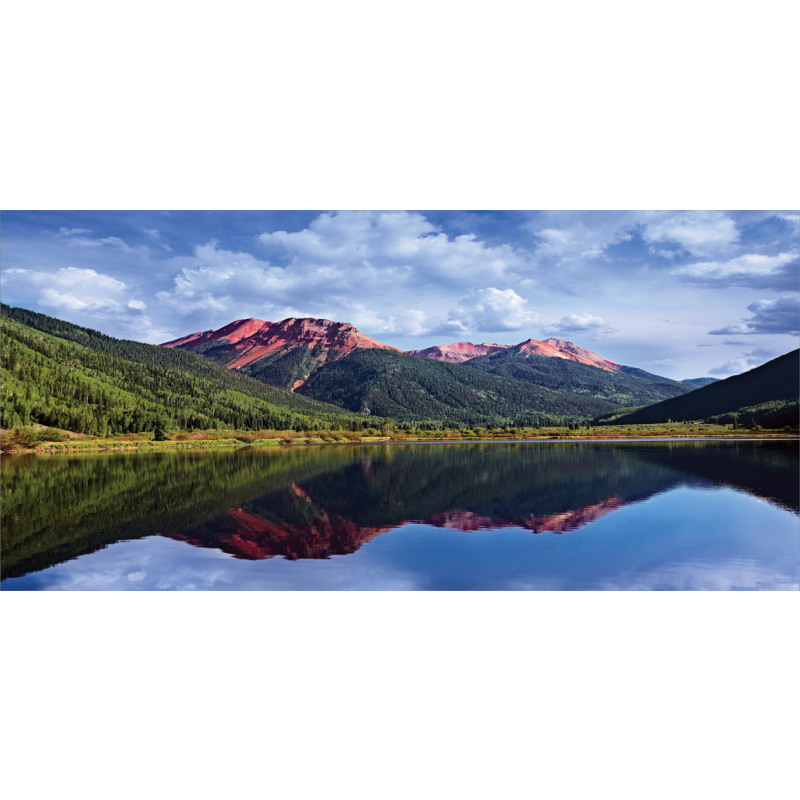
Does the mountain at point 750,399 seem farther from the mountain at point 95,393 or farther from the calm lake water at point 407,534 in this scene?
the calm lake water at point 407,534

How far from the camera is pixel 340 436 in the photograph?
117 m

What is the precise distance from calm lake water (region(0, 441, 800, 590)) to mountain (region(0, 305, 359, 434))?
8998 centimetres

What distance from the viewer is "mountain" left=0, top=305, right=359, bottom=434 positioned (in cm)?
11256

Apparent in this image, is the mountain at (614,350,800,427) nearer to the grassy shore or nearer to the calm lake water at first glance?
the grassy shore

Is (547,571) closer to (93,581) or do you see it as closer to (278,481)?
(93,581)

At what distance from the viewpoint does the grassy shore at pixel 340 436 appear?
89625 millimetres

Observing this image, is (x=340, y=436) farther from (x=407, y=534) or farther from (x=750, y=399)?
(x=750, y=399)

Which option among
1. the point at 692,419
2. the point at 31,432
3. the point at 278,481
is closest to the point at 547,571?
the point at 278,481

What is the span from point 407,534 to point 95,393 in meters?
139

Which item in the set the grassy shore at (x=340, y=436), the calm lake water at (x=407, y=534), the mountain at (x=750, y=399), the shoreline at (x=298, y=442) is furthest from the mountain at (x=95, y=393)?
the mountain at (x=750, y=399)

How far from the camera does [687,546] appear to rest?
16.1m

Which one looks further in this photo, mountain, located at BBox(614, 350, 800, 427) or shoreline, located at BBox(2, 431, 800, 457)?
mountain, located at BBox(614, 350, 800, 427)

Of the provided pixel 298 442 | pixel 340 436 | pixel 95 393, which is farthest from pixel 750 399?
pixel 95 393

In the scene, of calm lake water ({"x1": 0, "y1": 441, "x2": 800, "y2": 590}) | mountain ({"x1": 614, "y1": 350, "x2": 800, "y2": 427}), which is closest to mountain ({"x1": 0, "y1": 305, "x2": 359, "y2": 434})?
calm lake water ({"x1": 0, "y1": 441, "x2": 800, "y2": 590})
